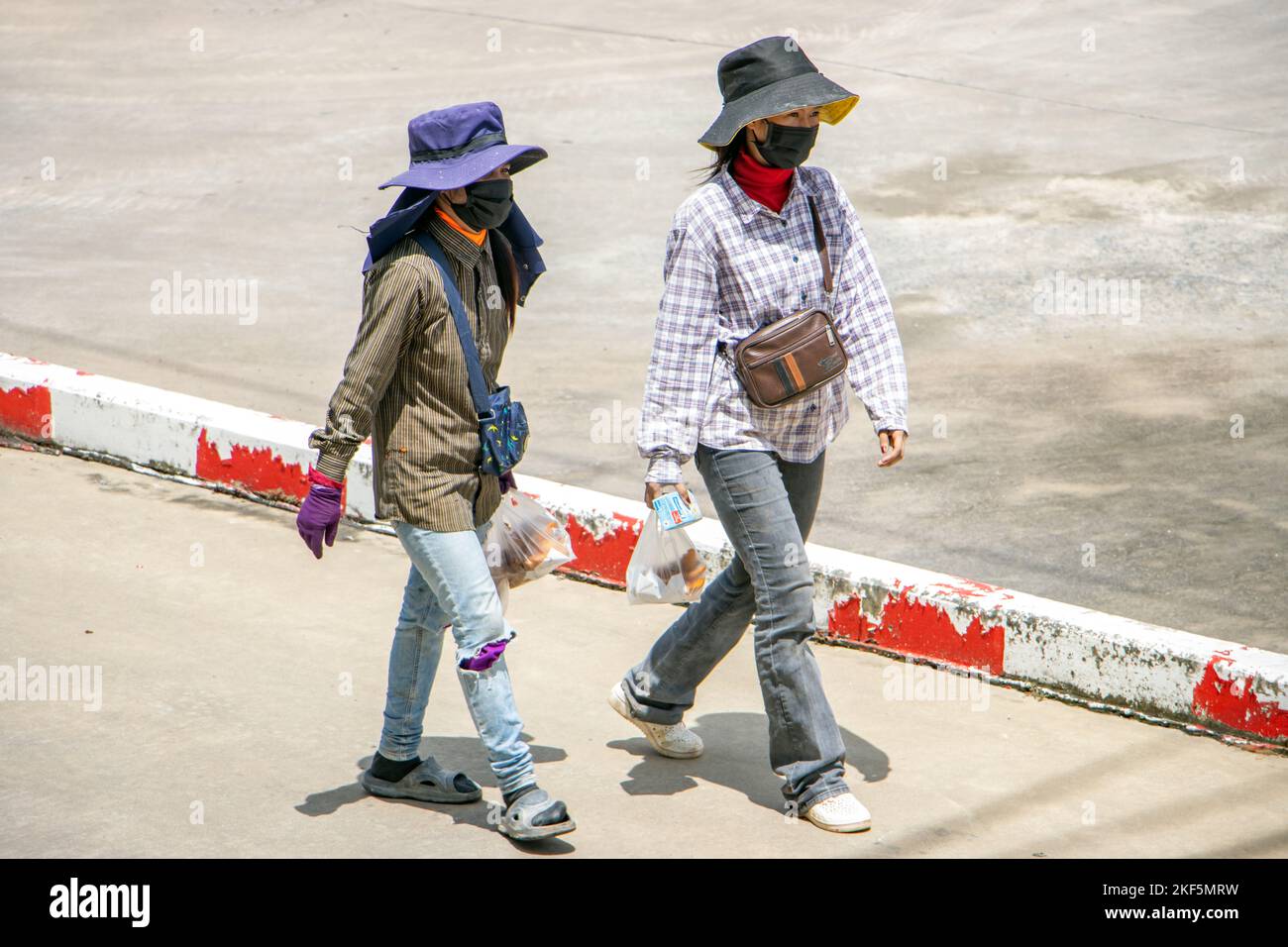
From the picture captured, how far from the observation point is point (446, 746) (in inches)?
182

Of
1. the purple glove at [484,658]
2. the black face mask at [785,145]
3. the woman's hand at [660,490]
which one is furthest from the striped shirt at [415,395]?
the black face mask at [785,145]

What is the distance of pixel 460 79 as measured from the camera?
1452cm

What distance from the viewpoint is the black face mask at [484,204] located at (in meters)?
3.92

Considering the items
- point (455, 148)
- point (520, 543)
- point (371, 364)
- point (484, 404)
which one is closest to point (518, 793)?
point (520, 543)

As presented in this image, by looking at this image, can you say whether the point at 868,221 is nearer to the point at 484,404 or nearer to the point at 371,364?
the point at 484,404

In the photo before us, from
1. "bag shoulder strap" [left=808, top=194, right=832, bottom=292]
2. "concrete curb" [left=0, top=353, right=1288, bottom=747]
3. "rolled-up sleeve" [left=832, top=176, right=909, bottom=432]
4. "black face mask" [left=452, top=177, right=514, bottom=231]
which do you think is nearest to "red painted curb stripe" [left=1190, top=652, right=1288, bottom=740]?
"concrete curb" [left=0, top=353, right=1288, bottom=747]

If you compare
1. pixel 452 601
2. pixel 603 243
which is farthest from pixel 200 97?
pixel 452 601

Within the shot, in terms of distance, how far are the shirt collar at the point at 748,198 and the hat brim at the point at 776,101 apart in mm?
93

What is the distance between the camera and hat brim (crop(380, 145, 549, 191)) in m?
3.82

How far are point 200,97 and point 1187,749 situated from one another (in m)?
11.9

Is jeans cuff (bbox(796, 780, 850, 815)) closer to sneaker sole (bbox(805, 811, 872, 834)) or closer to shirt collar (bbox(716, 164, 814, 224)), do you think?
sneaker sole (bbox(805, 811, 872, 834))

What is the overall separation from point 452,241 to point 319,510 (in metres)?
0.74

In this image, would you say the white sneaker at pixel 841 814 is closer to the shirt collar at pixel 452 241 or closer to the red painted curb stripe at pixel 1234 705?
the red painted curb stripe at pixel 1234 705

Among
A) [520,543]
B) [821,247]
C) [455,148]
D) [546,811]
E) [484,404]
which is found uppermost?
[455,148]
